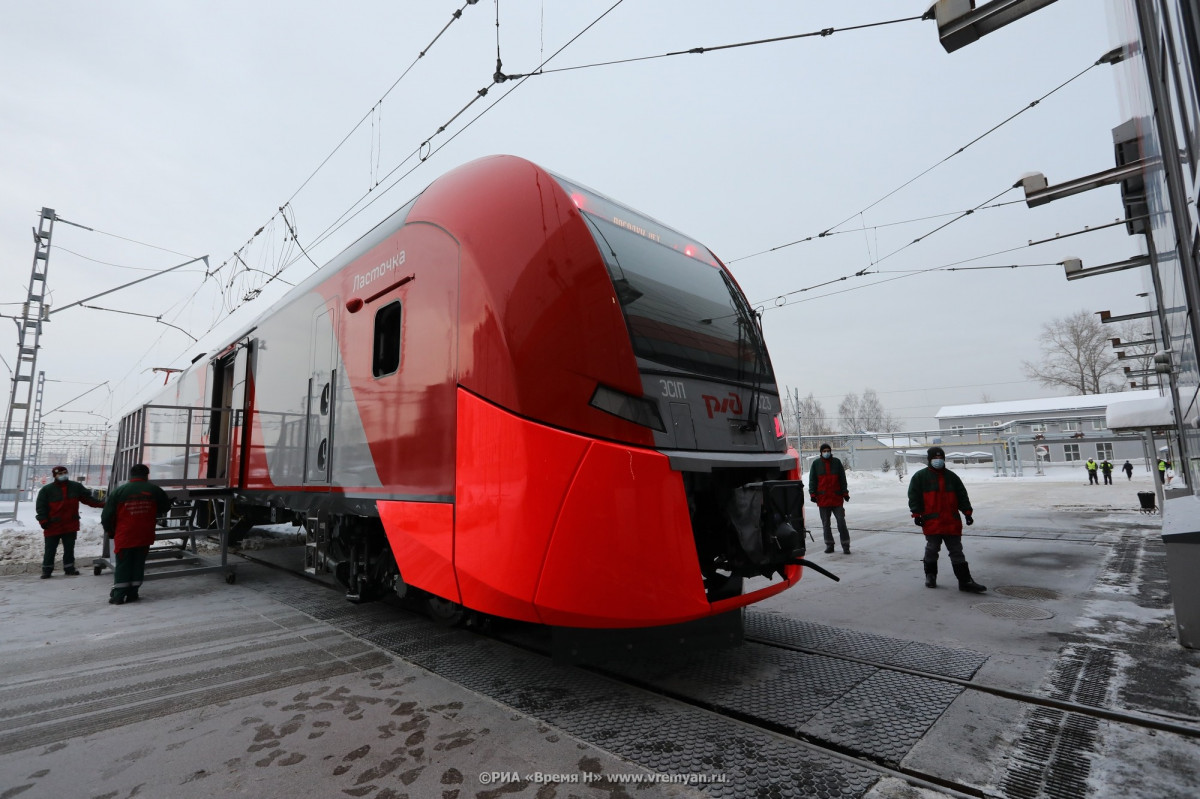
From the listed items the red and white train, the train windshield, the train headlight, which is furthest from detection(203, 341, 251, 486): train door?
the train headlight

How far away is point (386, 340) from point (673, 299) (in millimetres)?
2170

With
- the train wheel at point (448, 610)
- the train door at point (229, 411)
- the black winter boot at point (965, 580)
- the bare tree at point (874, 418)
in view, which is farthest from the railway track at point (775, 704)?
the bare tree at point (874, 418)

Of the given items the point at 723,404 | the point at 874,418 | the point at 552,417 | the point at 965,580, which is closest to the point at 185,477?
the point at 552,417

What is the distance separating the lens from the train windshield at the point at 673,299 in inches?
134

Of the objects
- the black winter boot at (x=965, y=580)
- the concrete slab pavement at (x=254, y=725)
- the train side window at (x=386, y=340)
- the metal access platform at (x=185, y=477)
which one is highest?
the train side window at (x=386, y=340)

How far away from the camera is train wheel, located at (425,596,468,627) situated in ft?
14.2

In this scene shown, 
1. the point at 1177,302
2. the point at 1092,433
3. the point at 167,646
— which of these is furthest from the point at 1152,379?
the point at 167,646

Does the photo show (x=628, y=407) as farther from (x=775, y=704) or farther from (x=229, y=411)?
(x=229, y=411)

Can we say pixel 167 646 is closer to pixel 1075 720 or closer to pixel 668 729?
pixel 668 729

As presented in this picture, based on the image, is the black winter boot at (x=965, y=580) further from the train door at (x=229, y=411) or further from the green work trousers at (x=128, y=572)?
the green work trousers at (x=128, y=572)

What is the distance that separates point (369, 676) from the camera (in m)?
3.74

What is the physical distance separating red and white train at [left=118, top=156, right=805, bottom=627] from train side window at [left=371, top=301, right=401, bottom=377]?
0.05 feet

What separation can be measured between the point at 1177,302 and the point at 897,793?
22.9 ft

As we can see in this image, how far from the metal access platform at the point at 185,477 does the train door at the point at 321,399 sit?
8.78 feet
